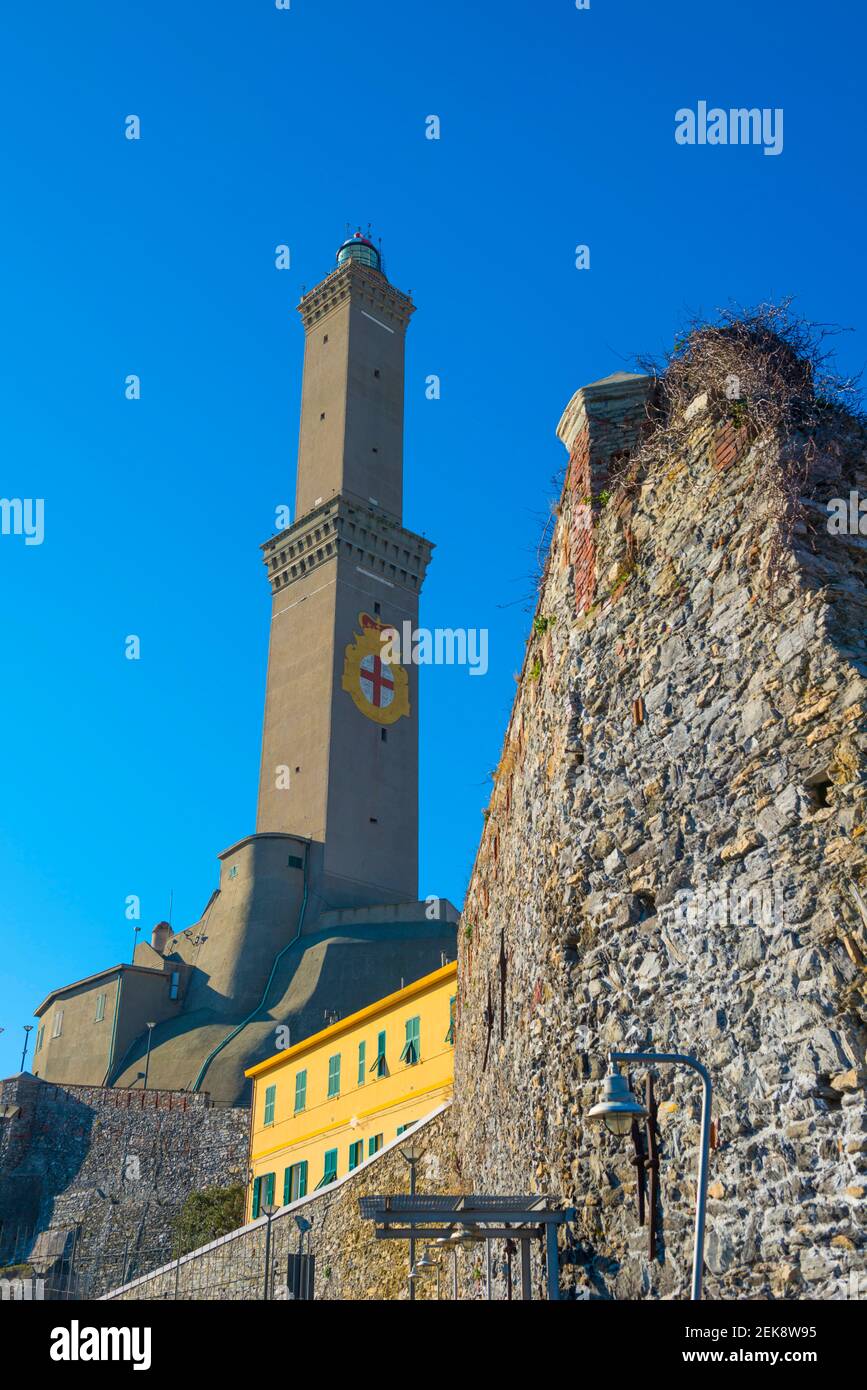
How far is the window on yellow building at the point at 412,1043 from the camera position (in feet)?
82.4

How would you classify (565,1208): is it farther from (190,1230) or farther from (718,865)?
(190,1230)

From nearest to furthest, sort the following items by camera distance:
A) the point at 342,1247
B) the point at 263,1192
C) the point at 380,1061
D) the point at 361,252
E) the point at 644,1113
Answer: the point at 644,1113
the point at 342,1247
the point at 380,1061
the point at 263,1192
the point at 361,252

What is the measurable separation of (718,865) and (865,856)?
1.25m

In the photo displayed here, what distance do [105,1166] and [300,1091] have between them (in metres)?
11.1

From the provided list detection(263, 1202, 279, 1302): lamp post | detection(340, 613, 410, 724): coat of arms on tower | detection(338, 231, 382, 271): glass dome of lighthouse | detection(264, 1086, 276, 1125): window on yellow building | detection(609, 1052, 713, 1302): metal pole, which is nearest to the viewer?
detection(609, 1052, 713, 1302): metal pole

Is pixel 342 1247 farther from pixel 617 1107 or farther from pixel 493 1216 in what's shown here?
pixel 617 1107

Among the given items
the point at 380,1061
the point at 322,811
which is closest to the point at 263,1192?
the point at 380,1061

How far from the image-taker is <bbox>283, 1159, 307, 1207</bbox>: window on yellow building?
29141 mm

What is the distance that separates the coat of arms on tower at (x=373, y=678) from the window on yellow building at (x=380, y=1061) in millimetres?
27503

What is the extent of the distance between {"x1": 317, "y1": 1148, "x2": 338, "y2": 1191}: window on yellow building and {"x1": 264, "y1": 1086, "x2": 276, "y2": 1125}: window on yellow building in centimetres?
439

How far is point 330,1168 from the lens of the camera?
2792cm

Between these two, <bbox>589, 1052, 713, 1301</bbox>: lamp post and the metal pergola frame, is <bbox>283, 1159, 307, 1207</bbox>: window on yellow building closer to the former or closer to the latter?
the metal pergola frame

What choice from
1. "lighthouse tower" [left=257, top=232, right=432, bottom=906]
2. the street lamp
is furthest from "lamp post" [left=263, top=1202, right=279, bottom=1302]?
"lighthouse tower" [left=257, top=232, right=432, bottom=906]

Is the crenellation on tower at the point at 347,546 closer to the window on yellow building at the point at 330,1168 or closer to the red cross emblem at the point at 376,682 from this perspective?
the red cross emblem at the point at 376,682
